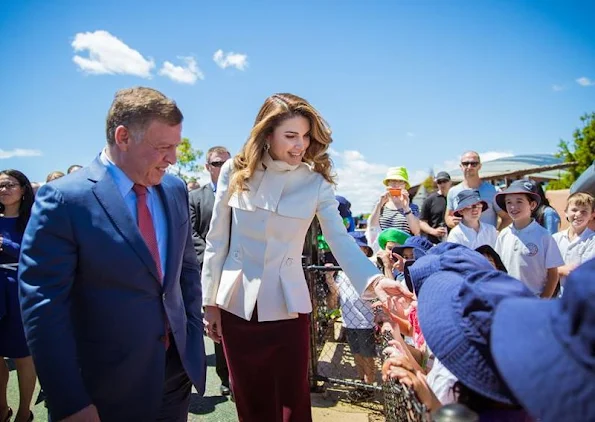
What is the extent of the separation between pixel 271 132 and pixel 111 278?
119 centimetres

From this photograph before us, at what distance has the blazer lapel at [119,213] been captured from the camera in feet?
5.58

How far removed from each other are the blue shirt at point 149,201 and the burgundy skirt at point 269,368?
69 cm

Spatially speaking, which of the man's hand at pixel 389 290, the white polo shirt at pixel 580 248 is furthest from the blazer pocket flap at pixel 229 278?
the white polo shirt at pixel 580 248

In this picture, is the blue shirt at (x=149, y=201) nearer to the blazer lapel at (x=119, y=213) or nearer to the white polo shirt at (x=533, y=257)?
the blazer lapel at (x=119, y=213)

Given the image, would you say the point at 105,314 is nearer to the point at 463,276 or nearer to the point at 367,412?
the point at 463,276

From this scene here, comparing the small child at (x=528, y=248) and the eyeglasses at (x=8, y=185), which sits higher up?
the eyeglasses at (x=8, y=185)

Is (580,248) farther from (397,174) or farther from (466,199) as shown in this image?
(397,174)

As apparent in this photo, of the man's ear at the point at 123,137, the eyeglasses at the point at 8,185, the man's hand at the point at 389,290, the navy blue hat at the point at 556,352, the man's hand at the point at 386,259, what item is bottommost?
the man's hand at the point at 386,259

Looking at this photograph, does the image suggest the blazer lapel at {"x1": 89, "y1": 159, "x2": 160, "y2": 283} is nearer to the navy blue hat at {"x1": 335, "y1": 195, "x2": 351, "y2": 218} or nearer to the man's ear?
the man's ear

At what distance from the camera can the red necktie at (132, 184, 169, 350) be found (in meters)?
1.87

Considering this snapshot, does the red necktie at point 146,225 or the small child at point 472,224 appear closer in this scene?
the red necktie at point 146,225

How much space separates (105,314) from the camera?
1701 millimetres

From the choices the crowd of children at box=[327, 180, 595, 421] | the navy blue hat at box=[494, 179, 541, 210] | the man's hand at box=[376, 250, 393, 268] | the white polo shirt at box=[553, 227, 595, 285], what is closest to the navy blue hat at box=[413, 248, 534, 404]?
the crowd of children at box=[327, 180, 595, 421]

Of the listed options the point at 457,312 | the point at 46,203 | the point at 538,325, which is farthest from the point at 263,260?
the point at 538,325
